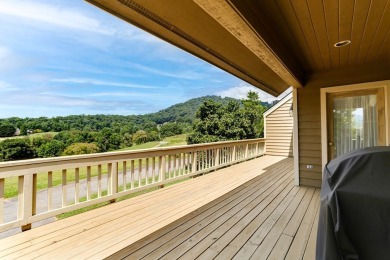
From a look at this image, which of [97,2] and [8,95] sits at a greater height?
[8,95]

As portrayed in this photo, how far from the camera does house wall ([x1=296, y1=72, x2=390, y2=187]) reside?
15.4 ft

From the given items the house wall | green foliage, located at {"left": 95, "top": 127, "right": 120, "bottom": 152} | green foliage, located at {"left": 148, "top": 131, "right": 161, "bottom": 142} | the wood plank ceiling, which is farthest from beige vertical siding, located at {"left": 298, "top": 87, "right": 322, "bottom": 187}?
green foliage, located at {"left": 148, "top": 131, "right": 161, "bottom": 142}

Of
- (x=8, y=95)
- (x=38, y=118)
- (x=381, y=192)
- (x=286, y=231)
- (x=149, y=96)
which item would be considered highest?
(x=149, y=96)

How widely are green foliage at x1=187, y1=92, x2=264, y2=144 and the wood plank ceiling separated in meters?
8.76

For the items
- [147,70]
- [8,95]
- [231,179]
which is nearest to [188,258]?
[231,179]

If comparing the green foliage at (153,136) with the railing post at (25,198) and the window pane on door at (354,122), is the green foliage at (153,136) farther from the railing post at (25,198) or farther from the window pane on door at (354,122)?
the railing post at (25,198)

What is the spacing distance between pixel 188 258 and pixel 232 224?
0.95 metres

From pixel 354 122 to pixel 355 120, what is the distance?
4 cm

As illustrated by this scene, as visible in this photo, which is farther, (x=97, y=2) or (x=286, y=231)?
(x=286, y=231)

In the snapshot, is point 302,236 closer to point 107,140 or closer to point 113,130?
point 107,140

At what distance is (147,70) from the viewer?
1297 inches

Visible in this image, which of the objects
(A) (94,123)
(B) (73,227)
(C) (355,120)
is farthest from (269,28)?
(A) (94,123)

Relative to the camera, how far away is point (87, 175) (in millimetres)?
3191

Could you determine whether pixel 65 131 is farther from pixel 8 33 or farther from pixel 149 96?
pixel 149 96
